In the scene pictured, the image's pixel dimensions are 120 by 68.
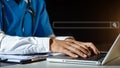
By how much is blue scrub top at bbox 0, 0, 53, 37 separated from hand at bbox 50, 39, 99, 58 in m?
0.52

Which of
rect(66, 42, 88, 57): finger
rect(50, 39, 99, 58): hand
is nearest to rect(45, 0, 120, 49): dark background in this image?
rect(50, 39, 99, 58): hand

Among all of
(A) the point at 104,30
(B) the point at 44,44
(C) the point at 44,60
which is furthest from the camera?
(A) the point at 104,30

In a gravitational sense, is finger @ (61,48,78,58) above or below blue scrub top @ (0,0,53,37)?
below

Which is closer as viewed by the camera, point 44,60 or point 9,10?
point 44,60

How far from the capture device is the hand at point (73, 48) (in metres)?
1.34

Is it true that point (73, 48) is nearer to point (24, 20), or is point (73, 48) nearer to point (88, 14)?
point (24, 20)

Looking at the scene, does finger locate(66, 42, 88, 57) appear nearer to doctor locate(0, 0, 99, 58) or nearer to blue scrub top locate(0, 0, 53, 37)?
doctor locate(0, 0, 99, 58)

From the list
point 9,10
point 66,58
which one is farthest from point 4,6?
point 66,58

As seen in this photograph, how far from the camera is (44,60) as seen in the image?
137cm

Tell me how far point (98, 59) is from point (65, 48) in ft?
0.71

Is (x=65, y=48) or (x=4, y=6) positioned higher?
(x=4, y=6)

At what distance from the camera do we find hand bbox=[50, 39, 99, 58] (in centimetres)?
134

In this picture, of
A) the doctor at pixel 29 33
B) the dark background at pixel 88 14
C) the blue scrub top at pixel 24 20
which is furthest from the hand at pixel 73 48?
the dark background at pixel 88 14

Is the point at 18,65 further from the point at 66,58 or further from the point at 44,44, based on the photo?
the point at 44,44
